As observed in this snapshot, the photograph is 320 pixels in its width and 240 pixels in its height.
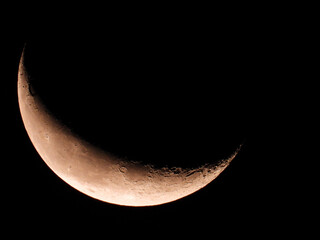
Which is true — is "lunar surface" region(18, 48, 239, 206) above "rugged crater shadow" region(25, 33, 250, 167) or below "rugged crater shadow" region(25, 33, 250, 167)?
below

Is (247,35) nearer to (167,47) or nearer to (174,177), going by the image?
(167,47)

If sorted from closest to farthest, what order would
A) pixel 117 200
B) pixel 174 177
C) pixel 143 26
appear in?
pixel 143 26, pixel 174 177, pixel 117 200

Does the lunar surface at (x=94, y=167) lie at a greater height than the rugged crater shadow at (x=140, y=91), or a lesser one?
lesser

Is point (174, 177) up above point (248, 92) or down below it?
below

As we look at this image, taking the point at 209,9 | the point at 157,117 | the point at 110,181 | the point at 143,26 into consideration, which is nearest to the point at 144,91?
the point at 157,117

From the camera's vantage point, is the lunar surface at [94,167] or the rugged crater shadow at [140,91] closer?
the rugged crater shadow at [140,91]
